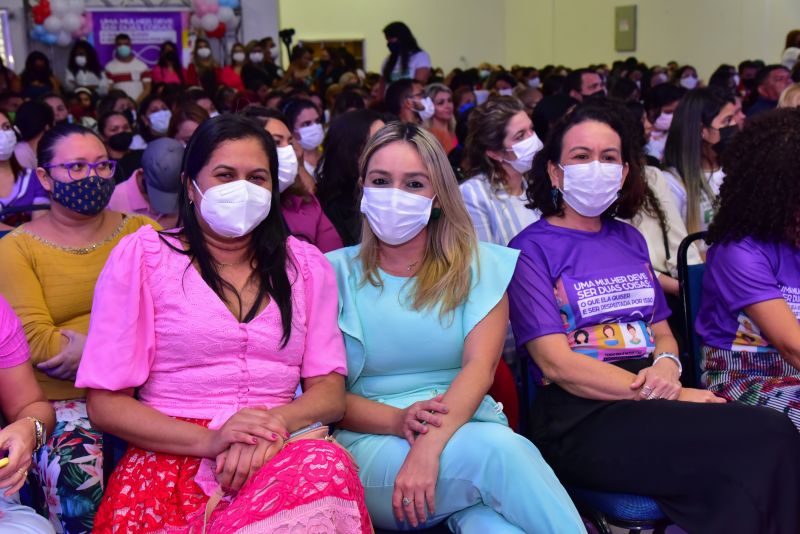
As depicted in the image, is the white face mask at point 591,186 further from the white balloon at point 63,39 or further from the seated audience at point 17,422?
the white balloon at point 63,39

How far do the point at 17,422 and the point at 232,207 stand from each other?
73cm

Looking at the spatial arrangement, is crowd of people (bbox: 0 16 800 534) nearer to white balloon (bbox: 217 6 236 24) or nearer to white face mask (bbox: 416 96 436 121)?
white face mask (bbox: 416 96 436 121)

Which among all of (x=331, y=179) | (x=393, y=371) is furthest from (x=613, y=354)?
(x=331, y=179)

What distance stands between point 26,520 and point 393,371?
3.35 ft

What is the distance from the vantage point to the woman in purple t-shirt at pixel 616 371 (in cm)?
230

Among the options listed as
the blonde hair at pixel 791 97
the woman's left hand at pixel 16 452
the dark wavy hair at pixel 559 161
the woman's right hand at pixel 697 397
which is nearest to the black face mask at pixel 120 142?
the dark wavy hair at pixel 559 161

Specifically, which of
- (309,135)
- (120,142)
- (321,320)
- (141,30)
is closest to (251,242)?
(321,320)

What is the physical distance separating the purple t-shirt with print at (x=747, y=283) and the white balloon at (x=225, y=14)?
1272cm

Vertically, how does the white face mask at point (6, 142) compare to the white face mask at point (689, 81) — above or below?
below

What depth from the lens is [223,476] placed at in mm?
2045

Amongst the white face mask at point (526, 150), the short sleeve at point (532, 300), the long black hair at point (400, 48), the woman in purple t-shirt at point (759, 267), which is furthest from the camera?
the long black hair at point (400, 48)

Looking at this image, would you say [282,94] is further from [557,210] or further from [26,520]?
[26,520]

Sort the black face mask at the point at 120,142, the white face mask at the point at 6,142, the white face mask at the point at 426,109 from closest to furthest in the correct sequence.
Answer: the white face mask at the point at 6,142, the black face mask at the point at 120,142, the white face mask at the point at 426,109

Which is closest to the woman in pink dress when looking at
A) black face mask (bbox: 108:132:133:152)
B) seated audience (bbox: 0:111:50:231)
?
seated audience (bbox: 0:111:50:231)
